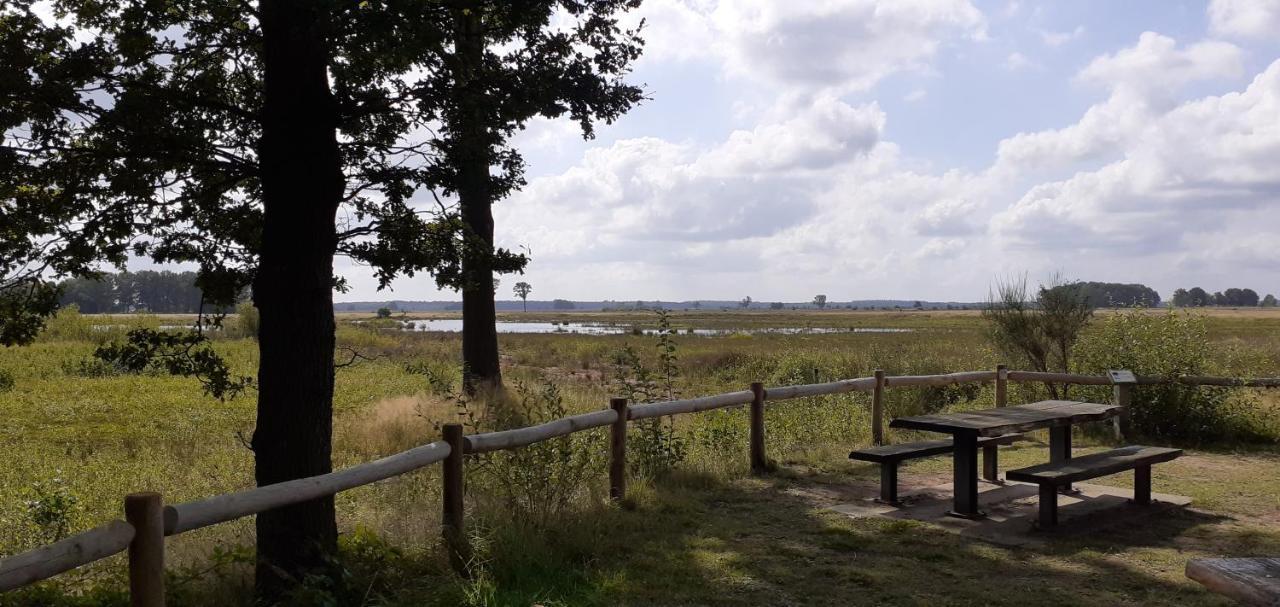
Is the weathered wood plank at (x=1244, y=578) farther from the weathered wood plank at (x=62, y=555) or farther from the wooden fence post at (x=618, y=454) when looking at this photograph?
the wooden fence post at (x=618, y=454)

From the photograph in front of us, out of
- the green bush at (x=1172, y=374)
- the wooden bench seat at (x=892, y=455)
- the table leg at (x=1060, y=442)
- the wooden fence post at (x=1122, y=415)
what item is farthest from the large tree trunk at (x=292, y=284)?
the green bush at (x=1172, y=374)

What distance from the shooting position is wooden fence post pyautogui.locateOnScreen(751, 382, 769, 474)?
9273mm

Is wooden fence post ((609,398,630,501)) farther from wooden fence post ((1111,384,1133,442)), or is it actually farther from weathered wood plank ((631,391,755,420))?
wooden fence post ((1111,384,1133,442))

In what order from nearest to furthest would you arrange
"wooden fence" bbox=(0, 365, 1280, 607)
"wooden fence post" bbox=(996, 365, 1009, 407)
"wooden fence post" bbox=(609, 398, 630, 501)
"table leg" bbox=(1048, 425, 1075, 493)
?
"wooden fence" bbox=(0, 365, 1280, 607), "wooden fence post" bbox=(609, 398, 630, 501), "table leg" bbox=(1048, 425, 1075, 493), "wooden fence post" bbox=(996, 365, 1009, 407)

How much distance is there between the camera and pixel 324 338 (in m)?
5.61

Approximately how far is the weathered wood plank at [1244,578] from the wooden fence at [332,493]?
3.84 m

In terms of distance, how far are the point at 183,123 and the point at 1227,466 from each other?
1052cm

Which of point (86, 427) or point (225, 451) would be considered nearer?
point (225, 451)

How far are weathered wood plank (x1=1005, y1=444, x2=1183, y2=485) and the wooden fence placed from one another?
9.28 feet

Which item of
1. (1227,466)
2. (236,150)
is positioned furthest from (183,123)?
(1227,466)

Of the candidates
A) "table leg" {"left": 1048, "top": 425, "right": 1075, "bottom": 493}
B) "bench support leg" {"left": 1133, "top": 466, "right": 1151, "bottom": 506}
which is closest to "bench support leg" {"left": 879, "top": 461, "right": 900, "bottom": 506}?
"table leg" {"left": 1048, "top": 425, "right": 1075, "bottom": 493}

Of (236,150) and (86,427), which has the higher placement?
(236,150)

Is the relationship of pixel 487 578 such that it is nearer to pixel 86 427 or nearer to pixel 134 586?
pixel 134 586

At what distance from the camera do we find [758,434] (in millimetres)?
9422
